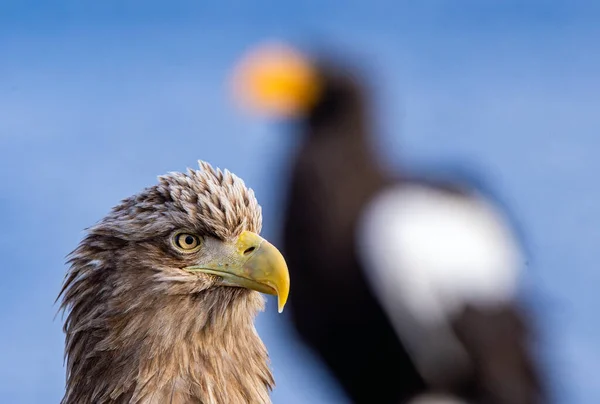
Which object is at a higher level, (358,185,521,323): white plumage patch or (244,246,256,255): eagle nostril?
(244,246,256,255): eagle nostril

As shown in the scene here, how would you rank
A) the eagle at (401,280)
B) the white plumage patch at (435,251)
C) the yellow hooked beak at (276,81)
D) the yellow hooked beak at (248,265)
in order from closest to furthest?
the yellow hooked beak at (248,265) < the eagle at (401,280) < the white plumage patch at (435,251) < the yellow hooked beak at (276,81)

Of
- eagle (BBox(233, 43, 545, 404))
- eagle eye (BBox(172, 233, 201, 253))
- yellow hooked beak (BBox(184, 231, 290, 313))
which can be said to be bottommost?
eagle (BBox(233, 43, 545, 404))

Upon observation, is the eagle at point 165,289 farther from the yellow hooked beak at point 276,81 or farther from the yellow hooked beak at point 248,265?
the yellow hooked beak at point 276,81

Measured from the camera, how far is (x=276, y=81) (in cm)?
803

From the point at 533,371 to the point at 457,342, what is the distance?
43cm

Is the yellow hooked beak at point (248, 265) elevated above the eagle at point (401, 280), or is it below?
above

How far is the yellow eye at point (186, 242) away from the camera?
8.21 ft

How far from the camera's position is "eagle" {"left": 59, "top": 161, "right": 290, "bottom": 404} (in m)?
2.48

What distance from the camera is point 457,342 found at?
6.09m

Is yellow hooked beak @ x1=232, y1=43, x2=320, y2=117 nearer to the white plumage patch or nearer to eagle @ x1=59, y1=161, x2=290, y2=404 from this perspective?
the white plumage patch

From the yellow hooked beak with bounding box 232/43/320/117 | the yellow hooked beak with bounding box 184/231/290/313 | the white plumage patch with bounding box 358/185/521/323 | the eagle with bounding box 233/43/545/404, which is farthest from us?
the yellow hooked beak with bounding box 232/43/320/117

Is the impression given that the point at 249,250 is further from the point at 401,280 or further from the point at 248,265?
the point at 401,280

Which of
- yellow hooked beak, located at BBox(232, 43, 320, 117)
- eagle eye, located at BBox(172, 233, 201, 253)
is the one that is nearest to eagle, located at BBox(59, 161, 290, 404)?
eagle eye, located at BBox(172, 233, 201, 253)

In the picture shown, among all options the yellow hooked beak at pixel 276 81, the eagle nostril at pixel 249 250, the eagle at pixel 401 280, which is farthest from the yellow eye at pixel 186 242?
the yellow hooked beak at pixel 276 81
